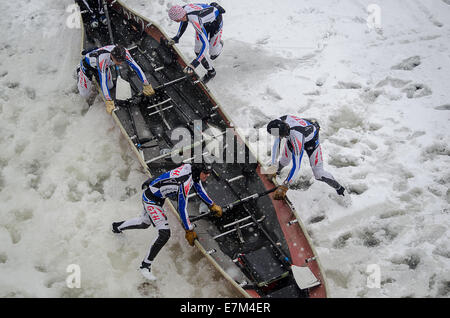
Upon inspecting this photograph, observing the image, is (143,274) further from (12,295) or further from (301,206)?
(301,206)

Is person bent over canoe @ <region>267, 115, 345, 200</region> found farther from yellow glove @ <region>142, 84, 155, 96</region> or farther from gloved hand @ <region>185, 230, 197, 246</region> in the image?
yellow glove @ <region>142, 84, 155, 96</region>

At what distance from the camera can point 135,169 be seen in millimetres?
7637

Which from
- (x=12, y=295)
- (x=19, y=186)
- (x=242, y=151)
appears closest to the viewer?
(x=12, y=295)

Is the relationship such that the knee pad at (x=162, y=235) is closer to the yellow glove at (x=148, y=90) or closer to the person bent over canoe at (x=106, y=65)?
the person bent over canoe at (x=106, y=65)

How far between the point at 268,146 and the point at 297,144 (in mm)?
1658

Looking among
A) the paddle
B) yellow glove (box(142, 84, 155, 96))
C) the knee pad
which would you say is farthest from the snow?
yellow glove (box(142, 84, 155, 96))

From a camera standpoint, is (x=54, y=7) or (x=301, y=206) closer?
(x=301, y=206)

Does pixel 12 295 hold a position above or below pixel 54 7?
below

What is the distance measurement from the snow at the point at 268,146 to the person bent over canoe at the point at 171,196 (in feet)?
1.92

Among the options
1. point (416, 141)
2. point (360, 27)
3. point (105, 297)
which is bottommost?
point (105, 297)
